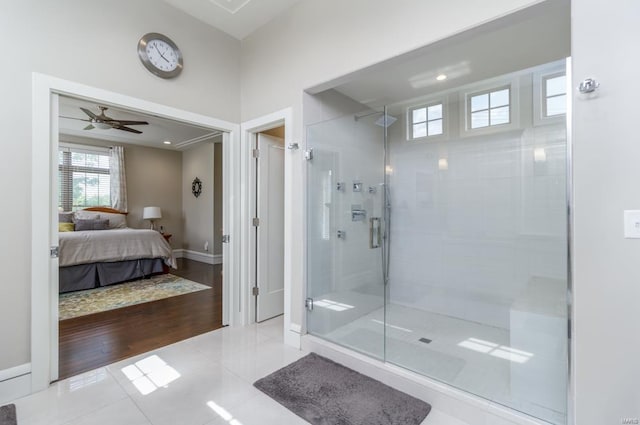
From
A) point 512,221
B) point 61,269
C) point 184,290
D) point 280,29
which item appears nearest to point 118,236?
point 61,269

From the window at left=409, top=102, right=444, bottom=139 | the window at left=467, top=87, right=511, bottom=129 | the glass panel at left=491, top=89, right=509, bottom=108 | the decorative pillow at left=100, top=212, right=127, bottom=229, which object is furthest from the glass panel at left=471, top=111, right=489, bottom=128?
the decorative pillow at left=100, top=212, right=127, bottom=229

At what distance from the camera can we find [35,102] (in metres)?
1.98

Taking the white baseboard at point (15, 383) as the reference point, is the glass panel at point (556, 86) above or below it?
above

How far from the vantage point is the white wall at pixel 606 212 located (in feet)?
4.30

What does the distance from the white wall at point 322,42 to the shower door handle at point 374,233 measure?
3.10 feet

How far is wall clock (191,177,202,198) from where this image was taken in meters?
6.90

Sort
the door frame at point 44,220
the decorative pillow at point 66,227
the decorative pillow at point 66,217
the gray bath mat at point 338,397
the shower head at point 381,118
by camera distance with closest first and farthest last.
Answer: the gray bath mat at point 338,397
the door frame at point 44,220
the shower head at point 381,118
the decorative pillow at point 66,227
the decorative pillow at point 66,217

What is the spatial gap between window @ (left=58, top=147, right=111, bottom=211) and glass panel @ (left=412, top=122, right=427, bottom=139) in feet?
20.8

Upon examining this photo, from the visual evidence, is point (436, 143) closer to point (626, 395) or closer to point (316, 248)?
point (316, 248)

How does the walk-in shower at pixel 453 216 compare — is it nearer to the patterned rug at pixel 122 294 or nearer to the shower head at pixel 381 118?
the shower head at pixel 381 118

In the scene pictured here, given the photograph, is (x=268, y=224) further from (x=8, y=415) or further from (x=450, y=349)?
(x=8, y=415)

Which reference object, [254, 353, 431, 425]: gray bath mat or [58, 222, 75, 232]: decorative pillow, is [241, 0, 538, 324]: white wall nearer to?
[254, 353, 431, 425]: gray bath mat

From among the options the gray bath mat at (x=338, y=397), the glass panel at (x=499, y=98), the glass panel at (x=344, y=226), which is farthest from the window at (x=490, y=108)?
the gray bath mat at (x=338, y=397)

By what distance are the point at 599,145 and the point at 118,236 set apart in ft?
18.9
